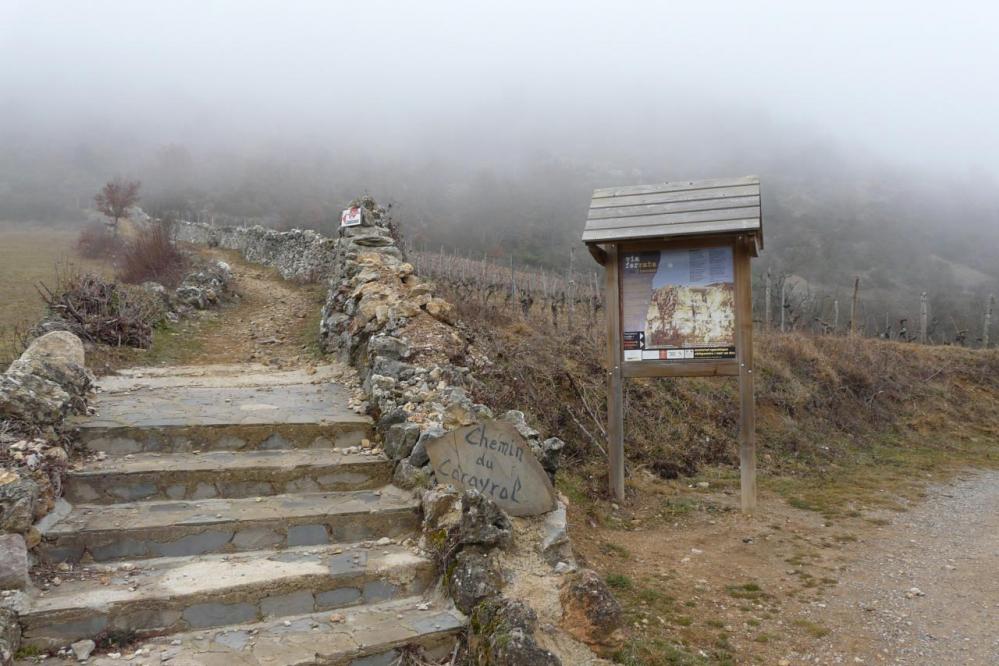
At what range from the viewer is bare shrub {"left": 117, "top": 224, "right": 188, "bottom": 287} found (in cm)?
1487

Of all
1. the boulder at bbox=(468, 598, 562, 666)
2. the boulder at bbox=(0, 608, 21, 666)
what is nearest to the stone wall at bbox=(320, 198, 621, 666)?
the boulder at bbox=(468, 598, 562, 666)

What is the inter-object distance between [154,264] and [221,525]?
13.8 m

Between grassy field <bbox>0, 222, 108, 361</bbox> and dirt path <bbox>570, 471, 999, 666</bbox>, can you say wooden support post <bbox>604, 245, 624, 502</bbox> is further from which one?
grassy field <bbox>0, 222, 108, 361</bbox>

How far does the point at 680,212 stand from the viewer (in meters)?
6.56

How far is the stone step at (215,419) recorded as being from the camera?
15.9 feet

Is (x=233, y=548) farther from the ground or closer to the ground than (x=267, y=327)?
closer to the ground

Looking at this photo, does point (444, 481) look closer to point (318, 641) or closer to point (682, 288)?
point (318, 641)

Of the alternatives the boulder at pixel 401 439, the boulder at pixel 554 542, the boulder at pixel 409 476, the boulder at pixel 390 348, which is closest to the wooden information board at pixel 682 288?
the boulder at pixel 390 348

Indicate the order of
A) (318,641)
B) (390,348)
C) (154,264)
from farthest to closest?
1. (154,264)
2. (390,348)
3. (318,641)

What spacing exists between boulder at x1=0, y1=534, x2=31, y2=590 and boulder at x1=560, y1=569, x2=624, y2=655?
2.80 meters

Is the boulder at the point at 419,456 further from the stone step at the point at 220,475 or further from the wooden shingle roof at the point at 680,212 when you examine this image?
the wooden shingle roof at the point at 680,212

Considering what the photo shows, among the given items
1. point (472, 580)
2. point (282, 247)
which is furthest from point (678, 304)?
point (282, 247)

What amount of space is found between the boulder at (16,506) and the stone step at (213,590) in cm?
37

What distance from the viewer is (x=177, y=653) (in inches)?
119
